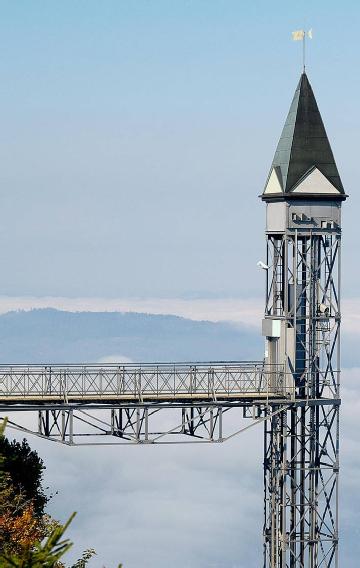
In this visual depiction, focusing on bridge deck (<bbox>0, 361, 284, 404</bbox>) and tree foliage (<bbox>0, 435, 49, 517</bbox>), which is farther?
tree foliage (<bbox>0, 435, 49, 517</bbox>)

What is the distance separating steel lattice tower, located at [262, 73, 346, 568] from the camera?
2849 inches

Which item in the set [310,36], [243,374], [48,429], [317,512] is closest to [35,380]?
[48,429]

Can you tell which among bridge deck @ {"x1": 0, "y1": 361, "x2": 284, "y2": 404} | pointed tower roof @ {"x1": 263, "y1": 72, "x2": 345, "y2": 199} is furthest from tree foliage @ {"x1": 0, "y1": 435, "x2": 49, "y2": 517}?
pointed tower roof @ {"x1": 263, "y1": 72, "x2": 345, "y2": 199}

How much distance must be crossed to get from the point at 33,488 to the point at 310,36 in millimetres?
25038

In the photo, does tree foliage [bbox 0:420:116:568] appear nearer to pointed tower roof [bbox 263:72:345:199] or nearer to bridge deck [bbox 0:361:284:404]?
bridge deck [bbox 0:361:284:404]

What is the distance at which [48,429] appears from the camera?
70.3m

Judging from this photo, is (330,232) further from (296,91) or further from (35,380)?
(35,380)

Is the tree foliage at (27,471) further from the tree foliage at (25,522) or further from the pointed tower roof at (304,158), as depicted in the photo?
the pointed tower roof at (304,158)

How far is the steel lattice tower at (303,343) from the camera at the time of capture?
237 feet

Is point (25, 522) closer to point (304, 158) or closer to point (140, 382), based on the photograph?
point (140, 382)

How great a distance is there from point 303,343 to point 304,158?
26.4 ft

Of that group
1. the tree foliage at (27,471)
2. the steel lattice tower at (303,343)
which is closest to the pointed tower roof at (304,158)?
the steel lattice tower at (303,343)

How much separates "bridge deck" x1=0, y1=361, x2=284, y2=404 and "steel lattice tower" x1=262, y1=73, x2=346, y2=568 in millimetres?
1384

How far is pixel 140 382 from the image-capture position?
7112 centimetres
